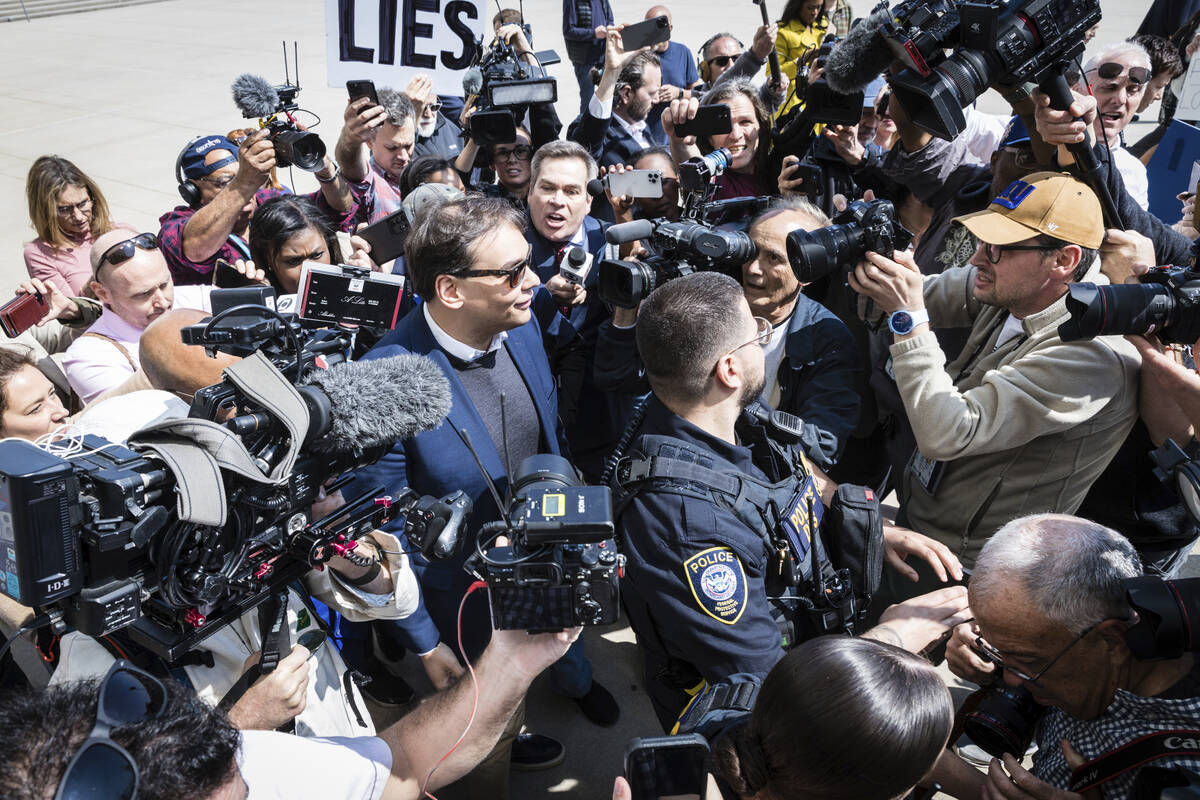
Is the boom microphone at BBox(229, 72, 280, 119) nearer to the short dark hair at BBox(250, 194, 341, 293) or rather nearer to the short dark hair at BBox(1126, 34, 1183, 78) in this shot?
the short dark hair at BBox(250, 194, 341, 293)

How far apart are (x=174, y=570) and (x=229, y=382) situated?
38 cm

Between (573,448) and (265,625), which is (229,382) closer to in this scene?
(265,625)

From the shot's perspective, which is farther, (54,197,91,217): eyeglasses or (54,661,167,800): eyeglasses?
(54,197,91,217): eyeglasses

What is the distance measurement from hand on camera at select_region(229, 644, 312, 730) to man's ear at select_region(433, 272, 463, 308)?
1245 mm

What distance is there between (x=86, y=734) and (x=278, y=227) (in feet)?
9.05

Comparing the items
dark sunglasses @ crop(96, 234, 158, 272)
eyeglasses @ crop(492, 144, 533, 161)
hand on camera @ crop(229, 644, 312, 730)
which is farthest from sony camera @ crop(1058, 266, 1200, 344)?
eyeglasses @ crop(492, 144, 533, 161)

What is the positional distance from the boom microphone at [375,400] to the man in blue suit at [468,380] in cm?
64

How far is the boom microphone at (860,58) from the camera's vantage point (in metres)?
3.41

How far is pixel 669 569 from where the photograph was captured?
211 centimetres

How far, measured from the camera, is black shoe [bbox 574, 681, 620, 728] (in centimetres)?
338

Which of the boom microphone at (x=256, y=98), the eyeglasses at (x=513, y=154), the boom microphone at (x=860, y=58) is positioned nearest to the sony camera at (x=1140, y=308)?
the boom microphone at (x=860, y=58)

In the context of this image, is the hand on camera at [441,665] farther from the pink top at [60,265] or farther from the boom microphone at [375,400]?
the pink top at [60,265]

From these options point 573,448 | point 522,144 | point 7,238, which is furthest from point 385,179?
point 7,238

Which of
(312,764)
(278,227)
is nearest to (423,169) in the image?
(278,227)
